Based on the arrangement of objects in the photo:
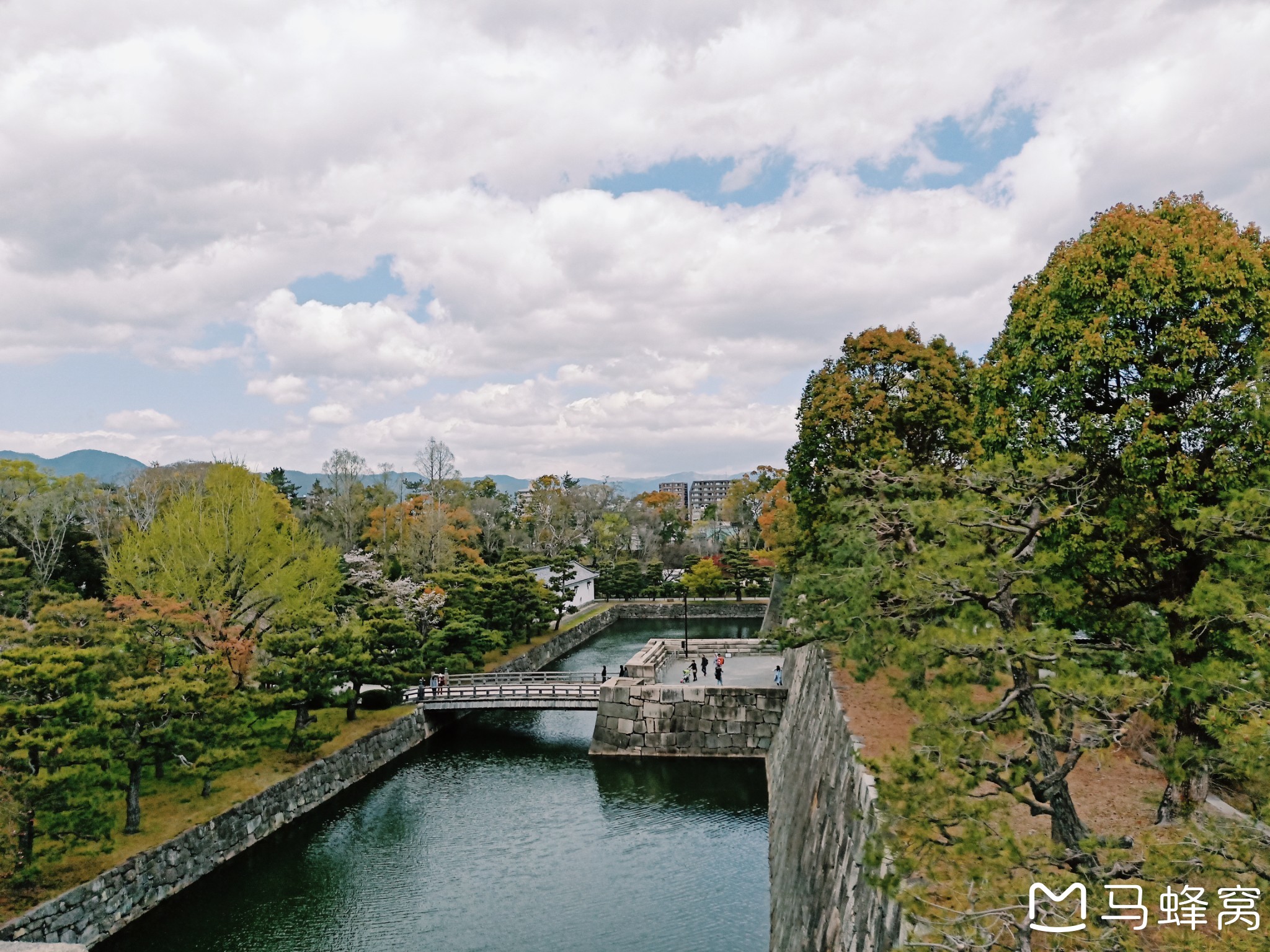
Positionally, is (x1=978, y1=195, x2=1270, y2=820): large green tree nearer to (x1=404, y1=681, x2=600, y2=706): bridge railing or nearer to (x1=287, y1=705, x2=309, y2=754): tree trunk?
(x1=404, y1=681, x2=600, y2=706): bridge railing

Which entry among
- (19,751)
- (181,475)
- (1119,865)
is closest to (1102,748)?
(1119,865)

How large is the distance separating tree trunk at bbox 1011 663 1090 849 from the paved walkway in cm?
1773

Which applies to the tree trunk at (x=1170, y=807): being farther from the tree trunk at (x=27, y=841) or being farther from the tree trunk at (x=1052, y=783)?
the tree trunk at (x=27, y=841)

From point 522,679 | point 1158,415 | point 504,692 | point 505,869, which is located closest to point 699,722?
point 504,692

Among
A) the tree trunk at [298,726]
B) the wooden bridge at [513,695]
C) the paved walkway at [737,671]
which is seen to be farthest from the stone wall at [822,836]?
the tree trunk at [298,726]

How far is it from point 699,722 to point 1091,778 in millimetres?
14464

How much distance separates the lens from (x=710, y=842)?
18766 mm

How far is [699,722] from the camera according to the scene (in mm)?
24906

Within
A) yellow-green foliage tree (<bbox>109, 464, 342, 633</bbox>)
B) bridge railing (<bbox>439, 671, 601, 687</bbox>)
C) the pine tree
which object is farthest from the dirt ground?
the pine tree

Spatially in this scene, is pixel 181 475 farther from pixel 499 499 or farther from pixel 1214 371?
pixel 1214 371

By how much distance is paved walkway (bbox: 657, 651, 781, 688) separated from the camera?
27.4m

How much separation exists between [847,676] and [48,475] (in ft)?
144

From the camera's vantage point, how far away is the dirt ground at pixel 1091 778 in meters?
9.92

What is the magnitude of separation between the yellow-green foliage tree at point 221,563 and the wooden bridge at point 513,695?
19.2 feet
